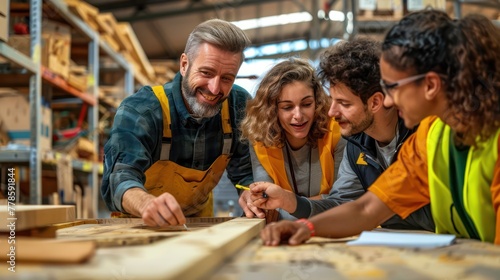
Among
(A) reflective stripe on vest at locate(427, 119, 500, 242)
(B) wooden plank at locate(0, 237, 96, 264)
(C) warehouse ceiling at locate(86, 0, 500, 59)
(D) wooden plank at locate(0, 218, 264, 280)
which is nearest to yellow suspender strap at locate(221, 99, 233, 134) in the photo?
(A) reflective stripe on vest at locate(427, 119, 500, 242)

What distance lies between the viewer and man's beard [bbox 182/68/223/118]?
9.38 feet

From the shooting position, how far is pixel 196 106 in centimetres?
286

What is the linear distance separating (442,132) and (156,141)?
150cm

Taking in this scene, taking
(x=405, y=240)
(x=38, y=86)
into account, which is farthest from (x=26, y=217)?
(x=38, y=86)

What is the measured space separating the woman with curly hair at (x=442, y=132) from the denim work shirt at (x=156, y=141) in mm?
1008

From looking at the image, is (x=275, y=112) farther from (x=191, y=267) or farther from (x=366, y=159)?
(x=191, y=267)

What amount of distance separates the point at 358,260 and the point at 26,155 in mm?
3829

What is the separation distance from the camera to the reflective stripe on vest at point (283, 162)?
2.82 metres

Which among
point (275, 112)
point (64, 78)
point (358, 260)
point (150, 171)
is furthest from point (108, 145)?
point (64, 78)

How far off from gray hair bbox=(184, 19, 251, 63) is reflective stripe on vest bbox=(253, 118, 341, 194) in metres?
→ 0.55

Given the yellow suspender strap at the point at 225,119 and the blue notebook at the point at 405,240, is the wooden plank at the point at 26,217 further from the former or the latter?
the yellow suspender strap at the point at 225,119

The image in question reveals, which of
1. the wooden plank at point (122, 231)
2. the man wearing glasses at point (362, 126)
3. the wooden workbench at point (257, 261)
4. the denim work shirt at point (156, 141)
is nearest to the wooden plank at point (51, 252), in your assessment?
the wooden workbench at point (257, 261)

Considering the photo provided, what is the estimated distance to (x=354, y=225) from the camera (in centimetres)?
185

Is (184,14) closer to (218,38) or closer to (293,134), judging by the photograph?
(218,38)
